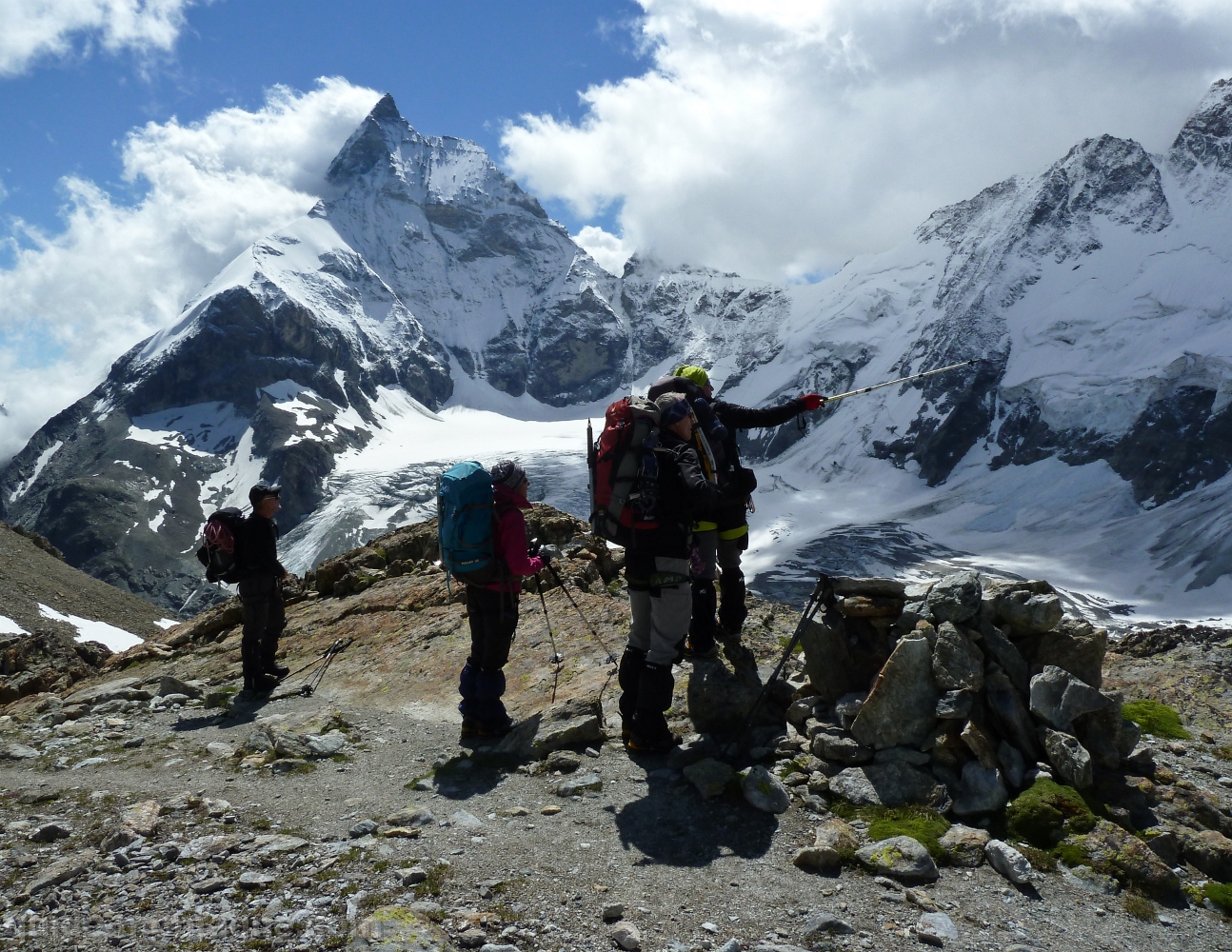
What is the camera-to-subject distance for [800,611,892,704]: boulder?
27.2 ft

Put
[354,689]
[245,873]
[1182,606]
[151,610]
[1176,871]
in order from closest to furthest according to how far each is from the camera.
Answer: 1. [245,873]
2. [1176,871]
3. [354,689]
4. [151,610]
5. [1182,606]

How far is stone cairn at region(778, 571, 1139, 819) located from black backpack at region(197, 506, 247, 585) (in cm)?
860

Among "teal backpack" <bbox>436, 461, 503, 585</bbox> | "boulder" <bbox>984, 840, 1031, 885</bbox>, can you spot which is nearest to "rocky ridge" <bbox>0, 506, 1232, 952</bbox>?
"boulder" <bbox>984, 840, 1031, 885</bbox>

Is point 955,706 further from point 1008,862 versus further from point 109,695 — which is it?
point 109,695

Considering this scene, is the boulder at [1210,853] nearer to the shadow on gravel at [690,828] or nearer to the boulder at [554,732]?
the shadow on gravel at [690,828]

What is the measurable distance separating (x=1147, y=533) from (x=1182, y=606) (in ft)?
125

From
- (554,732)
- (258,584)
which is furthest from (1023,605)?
(258,584)

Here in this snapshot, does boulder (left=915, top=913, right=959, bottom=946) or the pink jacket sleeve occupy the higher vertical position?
the pink jacket sleeve

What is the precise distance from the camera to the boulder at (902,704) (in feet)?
24.0

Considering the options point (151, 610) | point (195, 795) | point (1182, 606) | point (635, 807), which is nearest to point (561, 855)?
point (635, 807)

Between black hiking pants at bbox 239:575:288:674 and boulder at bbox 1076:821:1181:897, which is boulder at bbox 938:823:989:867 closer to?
boulder at bbox 1076:821:1181:897

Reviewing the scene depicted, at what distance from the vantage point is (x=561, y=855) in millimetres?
6316

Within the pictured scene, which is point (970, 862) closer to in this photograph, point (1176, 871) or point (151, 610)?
point (1176, 871)

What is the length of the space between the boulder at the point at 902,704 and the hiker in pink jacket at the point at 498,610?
3619 millimetres
